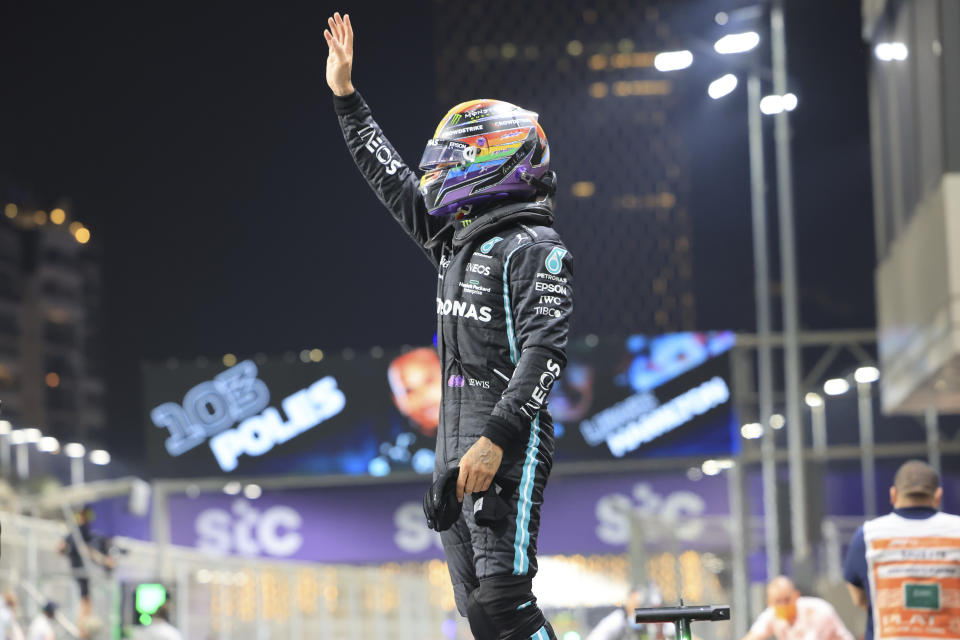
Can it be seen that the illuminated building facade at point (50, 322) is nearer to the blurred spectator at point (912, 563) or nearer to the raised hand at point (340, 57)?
the blurred spectator at point (912, 563)

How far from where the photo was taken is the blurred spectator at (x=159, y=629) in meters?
13.6

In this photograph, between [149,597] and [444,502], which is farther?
[149,597]

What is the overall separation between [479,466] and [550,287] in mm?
594

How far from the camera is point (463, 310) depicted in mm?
4570

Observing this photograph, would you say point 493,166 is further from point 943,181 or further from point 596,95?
point 596,95

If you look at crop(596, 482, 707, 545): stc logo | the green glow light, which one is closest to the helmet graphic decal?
the green glow light

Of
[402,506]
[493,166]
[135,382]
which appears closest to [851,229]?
[402,506]

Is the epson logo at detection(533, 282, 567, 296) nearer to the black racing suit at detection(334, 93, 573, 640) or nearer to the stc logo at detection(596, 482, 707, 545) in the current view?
the black racing suit at detection(334, 93, 573, 640)

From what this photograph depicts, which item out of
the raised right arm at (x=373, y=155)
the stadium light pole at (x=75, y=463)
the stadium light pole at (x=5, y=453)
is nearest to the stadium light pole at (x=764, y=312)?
the raised right arm at (x=373, y=155)

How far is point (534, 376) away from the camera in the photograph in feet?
14.1

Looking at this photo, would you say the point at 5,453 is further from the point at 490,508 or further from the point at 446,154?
the point at 490,508

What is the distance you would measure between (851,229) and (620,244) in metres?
7.28

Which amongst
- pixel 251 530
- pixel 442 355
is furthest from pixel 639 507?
pixel 442 355

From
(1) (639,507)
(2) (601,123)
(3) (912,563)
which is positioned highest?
(2) (601,123)
